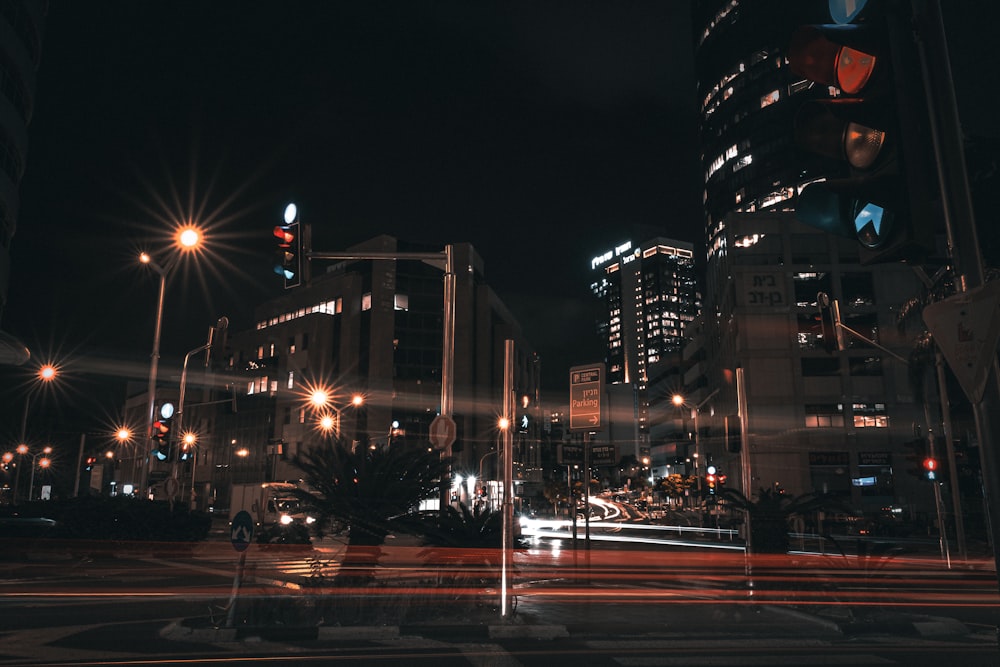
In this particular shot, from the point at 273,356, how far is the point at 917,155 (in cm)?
9383

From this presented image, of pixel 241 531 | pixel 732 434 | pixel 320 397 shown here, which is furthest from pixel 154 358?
pixel 732 434

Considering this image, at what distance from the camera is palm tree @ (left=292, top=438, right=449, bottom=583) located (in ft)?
40.5

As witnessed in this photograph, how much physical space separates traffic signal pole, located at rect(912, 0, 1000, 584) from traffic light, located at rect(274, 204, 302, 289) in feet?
28.1

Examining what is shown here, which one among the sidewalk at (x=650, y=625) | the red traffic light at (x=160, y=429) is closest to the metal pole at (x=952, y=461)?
the sidewalk at (x=650, y=625)

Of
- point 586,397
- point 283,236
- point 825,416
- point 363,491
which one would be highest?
point 825,416

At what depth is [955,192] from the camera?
3121 mm

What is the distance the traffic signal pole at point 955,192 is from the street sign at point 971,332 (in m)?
0.05

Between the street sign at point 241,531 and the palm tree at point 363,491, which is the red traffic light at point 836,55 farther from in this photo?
the street sign at point 241,531

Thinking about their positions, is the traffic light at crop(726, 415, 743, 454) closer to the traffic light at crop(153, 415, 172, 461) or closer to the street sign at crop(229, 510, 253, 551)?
the traffic light at crop(153, 415, 172, 461)

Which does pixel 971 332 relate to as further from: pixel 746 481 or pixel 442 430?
pixel 746 481

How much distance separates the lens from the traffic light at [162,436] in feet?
73.5

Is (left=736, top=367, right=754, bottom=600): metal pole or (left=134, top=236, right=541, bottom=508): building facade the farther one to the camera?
(left=134, top=236, right=541, bottom=508): building facade

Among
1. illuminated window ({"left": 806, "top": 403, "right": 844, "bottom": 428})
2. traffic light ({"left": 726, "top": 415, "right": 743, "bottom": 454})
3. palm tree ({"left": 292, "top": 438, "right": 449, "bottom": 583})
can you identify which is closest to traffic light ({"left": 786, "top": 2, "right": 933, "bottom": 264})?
palm tree ({"left": 292, "top": 438, "right": 449, "bottom": 583})

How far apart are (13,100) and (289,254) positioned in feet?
124
